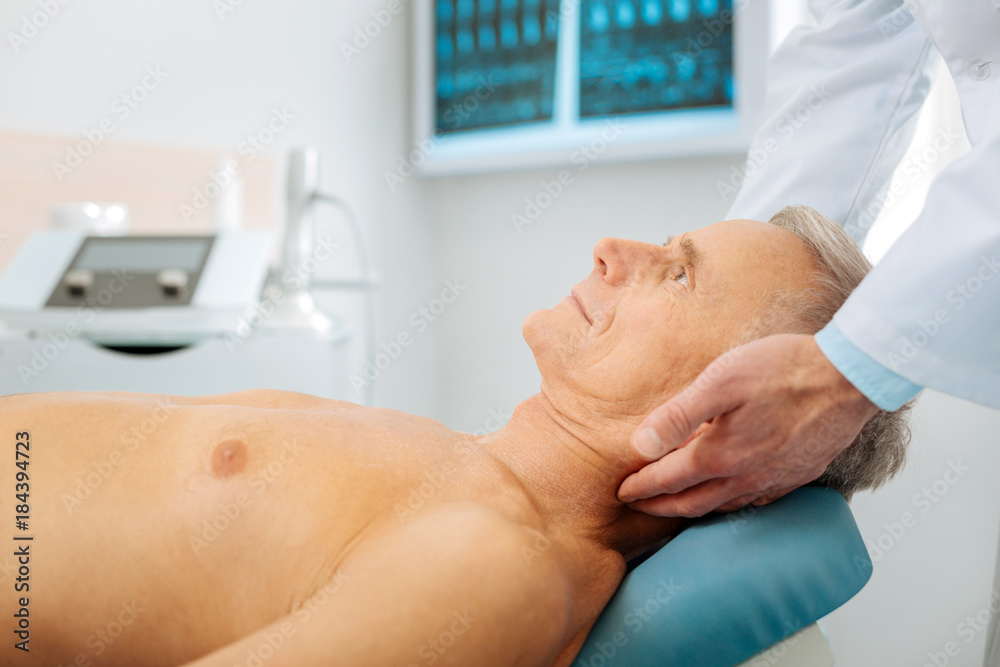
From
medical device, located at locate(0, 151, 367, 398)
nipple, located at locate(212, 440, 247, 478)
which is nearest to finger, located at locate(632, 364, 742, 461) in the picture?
nipple, located at locate(212, 440, 247, 478)

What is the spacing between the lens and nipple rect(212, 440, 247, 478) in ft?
2.89

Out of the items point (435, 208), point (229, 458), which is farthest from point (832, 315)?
point (435, 208)

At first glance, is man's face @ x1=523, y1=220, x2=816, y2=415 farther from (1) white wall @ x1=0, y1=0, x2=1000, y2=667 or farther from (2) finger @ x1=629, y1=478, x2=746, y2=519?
(1) white wall @ x1=0, y1=0, x2=1000, y2=667

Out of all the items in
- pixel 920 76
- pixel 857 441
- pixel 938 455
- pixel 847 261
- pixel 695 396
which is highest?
pixel 920 76

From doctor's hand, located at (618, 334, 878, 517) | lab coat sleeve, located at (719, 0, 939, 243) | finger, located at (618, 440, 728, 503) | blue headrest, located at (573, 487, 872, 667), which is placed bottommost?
blue headrest, located at (573, 487, 872, 667)

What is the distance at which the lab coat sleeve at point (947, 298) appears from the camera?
812 millimetres

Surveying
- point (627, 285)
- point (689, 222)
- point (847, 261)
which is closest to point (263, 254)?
point (627, 285)

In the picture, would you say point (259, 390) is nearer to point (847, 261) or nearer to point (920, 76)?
point (847, 261)

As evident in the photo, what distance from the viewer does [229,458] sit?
0.89 metres

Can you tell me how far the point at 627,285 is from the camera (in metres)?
1.04

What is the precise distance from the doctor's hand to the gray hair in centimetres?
16

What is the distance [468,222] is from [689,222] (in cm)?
100

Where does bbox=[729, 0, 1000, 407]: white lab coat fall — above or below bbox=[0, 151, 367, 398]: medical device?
above

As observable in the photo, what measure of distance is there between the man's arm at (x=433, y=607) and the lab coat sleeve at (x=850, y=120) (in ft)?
2.96
